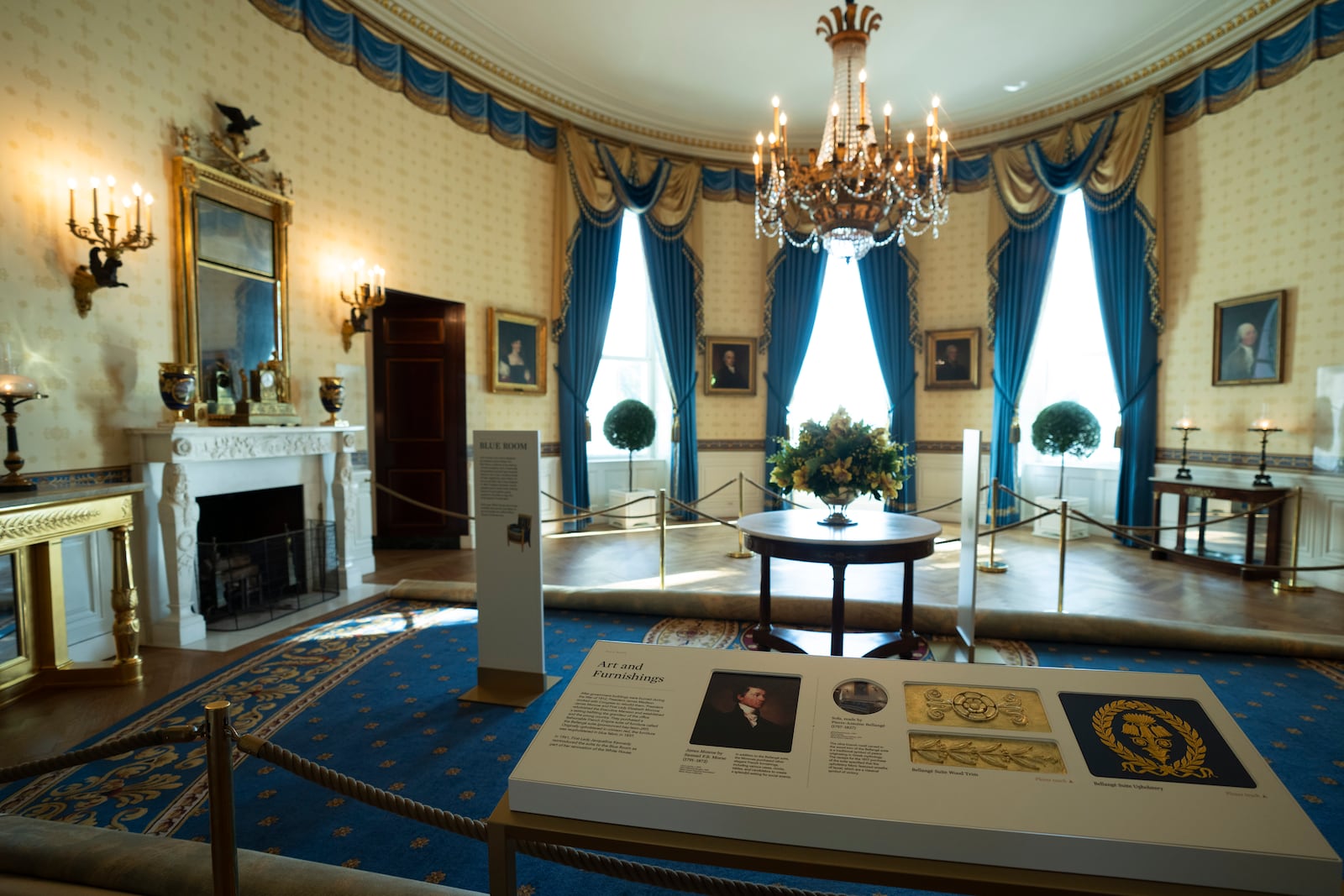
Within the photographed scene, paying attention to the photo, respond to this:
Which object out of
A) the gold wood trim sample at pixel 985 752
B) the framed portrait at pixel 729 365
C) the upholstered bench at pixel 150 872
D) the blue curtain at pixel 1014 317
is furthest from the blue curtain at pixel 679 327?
the gold wood trim sample at pixel 985 752

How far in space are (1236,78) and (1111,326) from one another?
2.84 metres

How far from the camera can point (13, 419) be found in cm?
382

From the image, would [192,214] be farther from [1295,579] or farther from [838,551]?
[1295,579]

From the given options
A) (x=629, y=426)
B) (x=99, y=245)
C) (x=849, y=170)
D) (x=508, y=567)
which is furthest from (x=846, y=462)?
(x=629, y=426)

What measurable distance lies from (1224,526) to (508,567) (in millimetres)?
7903

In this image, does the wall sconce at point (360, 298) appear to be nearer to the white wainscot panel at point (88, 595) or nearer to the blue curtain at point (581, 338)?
the white wainscot panel at point (88, 595)

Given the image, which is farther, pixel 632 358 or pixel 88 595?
pixel 632 358

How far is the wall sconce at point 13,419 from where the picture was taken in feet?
12.3

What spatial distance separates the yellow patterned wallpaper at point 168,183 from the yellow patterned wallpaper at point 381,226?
15mm

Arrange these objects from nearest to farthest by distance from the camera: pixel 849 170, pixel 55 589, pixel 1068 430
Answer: pixel 55 589, pixel 849 170, pixel 1068 430

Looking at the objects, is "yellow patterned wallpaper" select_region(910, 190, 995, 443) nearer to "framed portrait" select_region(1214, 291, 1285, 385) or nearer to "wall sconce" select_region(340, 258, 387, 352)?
"framed portrait" select_region(1214, 291, 1285, 385)

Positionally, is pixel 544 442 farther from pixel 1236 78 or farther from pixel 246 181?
pixel 1236 78

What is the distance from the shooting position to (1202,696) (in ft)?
4.74

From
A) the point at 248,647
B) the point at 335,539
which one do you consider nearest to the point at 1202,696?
the point at 248,647
